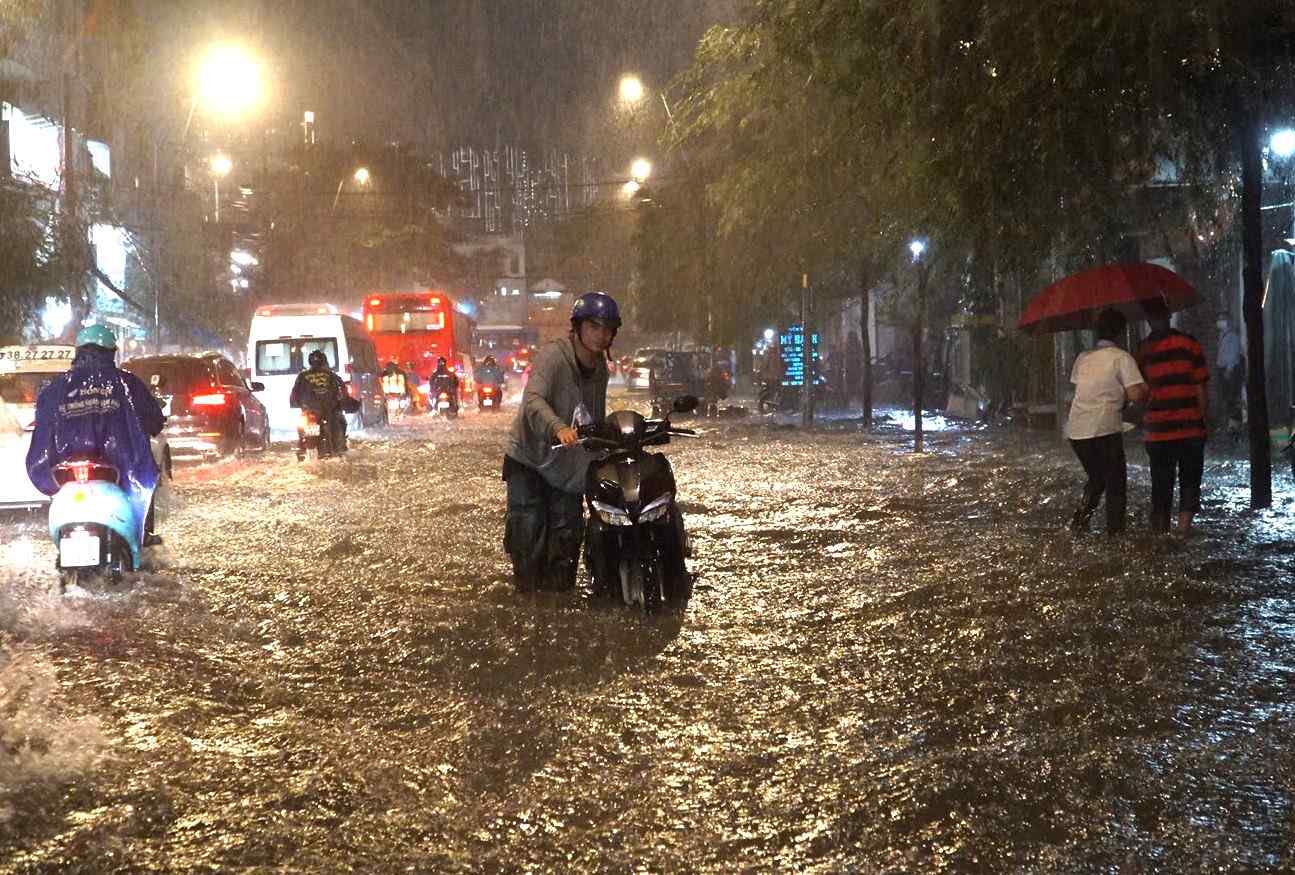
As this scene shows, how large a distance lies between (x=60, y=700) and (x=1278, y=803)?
15.2 ft

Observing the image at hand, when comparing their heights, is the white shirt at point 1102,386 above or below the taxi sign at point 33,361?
below

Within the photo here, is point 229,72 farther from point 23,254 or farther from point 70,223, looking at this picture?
point 23,254

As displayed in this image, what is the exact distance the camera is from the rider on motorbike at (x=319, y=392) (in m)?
21.6

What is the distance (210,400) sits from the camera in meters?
21.0

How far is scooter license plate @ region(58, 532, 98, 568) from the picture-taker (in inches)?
352

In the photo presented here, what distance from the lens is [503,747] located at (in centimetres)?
548

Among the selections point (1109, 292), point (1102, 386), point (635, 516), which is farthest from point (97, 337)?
point (1109, 292)

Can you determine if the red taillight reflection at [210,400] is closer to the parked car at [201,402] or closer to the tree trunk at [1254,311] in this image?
the parked car at [201,402]

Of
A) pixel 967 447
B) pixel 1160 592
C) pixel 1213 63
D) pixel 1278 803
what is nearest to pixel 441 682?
pixel 1278 803

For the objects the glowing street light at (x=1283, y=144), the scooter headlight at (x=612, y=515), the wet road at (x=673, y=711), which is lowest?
the wet road at (x=673, y=711)

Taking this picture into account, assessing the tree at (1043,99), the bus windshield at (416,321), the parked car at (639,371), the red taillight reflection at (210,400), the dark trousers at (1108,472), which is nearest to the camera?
the tree at (1043,99)

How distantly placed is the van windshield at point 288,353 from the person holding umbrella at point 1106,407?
1967 cm

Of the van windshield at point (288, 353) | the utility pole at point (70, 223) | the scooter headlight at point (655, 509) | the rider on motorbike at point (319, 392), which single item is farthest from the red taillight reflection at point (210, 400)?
the scooter headlight at point (655, 509)

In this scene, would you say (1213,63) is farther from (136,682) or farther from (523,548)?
(136,682)
